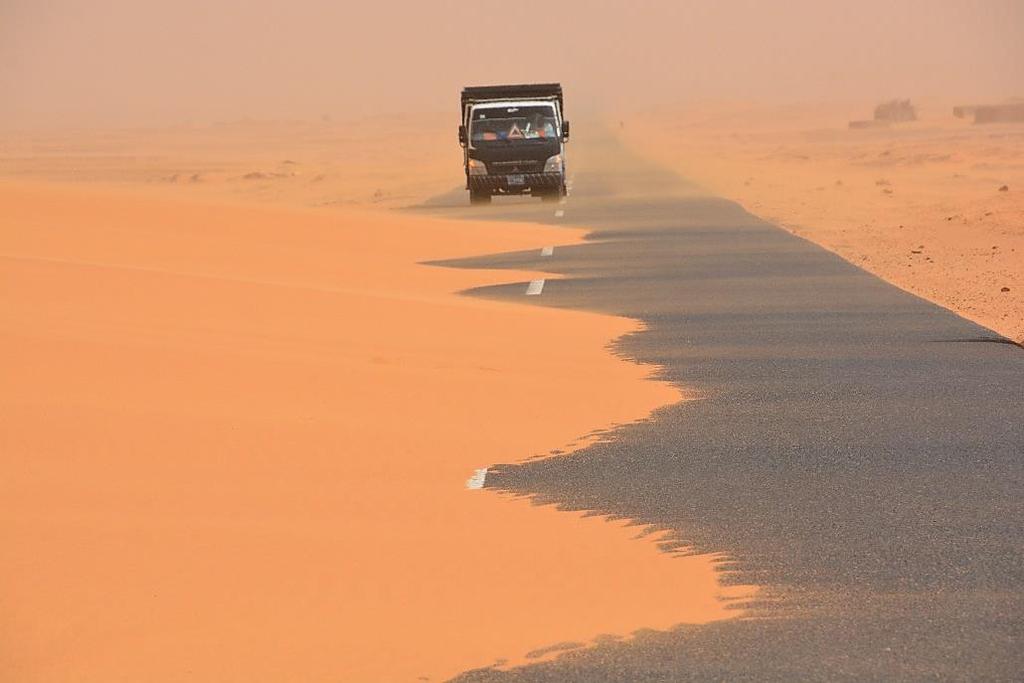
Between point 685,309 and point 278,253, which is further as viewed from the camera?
point 278,253

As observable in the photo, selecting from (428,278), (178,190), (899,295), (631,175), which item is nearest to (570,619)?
(899,295)

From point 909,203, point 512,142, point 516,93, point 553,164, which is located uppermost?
point 516,93

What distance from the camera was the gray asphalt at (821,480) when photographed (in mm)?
6867

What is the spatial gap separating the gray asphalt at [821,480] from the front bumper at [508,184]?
19.6 metres

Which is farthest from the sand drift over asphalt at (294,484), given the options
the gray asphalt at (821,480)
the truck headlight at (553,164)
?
the truck headlight at (553,164)

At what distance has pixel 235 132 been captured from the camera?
185500 millimetres

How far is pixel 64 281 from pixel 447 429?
8.53 metres

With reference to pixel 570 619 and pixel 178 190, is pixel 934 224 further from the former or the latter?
pixel 178 190

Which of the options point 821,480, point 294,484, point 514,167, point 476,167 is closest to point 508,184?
point 514,167

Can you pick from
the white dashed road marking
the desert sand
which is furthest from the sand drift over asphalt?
the desert sand

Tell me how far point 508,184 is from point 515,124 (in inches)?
→ 54.3

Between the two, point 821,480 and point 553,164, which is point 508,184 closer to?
point 553,164

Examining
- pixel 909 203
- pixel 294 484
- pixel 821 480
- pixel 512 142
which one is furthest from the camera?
pixel 909 203

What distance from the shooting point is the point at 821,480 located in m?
10.2
